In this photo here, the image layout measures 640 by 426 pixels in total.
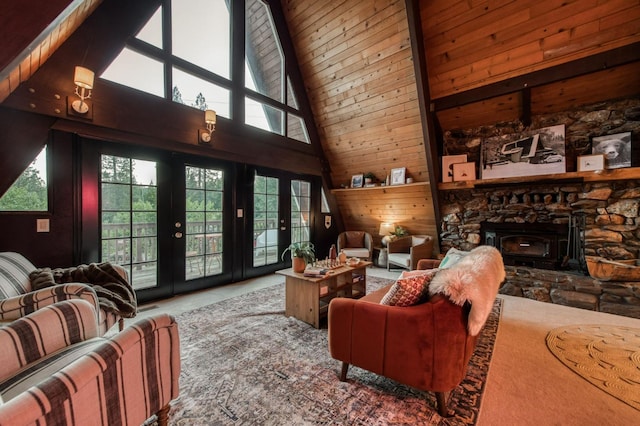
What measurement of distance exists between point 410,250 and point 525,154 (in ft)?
7.20

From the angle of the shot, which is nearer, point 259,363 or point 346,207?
point 259,363

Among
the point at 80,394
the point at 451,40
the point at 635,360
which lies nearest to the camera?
the point at 80,394

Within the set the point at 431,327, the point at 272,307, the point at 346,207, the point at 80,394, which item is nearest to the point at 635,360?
the point at 431,327

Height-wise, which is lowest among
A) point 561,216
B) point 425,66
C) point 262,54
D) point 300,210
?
point 561,216

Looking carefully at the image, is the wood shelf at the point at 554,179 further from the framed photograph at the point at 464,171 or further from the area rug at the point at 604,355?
the area rug at the point at 604,355

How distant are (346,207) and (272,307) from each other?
338 cm

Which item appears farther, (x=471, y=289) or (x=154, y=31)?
(x=154, y=31)

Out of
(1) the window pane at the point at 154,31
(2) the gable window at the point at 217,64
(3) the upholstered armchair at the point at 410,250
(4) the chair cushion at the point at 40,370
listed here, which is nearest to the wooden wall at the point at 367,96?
(3) the upholstered armchair at the point at 410,250

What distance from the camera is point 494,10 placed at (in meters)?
3.10

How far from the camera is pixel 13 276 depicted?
6.20 ft

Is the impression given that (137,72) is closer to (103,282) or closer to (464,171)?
(103,282)

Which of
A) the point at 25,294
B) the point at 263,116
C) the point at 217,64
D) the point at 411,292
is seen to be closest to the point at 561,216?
the point at 411,292

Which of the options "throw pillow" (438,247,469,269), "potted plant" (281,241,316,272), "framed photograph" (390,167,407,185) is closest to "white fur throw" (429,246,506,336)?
"throw pillow" (438,247,469,269)

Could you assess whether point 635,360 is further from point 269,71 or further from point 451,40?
point 269,71
